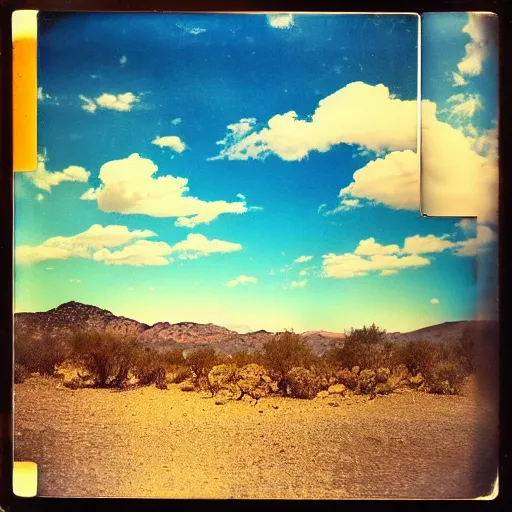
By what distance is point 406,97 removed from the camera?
335 cm

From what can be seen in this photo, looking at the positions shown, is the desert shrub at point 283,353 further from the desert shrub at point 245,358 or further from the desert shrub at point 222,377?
the desert shrub at point 222,377

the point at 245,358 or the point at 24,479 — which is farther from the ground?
the point at 245,358

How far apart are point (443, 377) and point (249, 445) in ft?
4.45

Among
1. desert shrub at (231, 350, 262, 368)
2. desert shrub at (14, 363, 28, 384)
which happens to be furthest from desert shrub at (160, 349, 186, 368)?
desert shrub at (14, 363, 28, 384)

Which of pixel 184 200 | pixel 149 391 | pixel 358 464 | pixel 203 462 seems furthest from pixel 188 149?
pixel 358 464

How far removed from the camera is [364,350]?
11.3ft

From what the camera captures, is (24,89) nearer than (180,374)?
Yes

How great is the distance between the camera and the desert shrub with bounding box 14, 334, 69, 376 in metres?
3.35

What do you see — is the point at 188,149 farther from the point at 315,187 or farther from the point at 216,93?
the point at 315,187

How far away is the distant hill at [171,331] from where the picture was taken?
3375mm

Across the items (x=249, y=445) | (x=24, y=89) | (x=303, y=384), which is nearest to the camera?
(x=24, y=89)

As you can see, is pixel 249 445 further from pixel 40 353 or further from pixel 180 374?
pixel 40 353

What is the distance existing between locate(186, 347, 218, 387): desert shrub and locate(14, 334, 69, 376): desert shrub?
838mm

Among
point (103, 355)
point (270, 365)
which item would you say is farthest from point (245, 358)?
point (103, 355)
